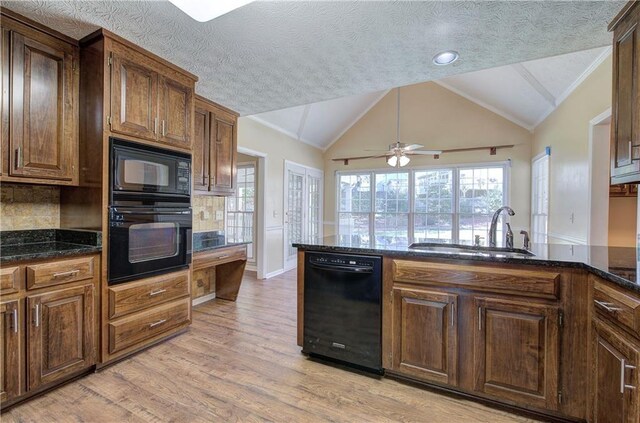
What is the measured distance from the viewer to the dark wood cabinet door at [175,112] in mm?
2505

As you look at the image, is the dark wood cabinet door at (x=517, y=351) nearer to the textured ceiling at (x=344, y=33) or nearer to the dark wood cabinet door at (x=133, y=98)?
the textured ceiling at (x=344, y=33)

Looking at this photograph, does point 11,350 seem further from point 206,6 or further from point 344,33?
point 344,33

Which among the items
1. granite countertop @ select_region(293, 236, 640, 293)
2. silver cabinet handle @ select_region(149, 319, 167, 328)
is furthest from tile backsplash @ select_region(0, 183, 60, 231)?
granite countertop @ select_region(293, 236, 640, 293)

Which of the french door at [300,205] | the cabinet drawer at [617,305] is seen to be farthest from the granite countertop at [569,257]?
the french door at [300,205]

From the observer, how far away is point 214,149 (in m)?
3.49

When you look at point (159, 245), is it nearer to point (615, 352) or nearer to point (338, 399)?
point (338, 399)

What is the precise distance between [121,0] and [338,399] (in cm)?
279

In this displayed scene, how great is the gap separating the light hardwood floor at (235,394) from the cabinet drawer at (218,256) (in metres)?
0.80

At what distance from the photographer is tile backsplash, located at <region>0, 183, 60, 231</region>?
2.15 meters

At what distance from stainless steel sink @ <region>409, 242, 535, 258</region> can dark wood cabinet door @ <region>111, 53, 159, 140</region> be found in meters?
2.28

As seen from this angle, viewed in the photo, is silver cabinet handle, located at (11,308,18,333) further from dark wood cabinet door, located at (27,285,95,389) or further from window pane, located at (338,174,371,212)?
window pane, located at (338,174,371,212)

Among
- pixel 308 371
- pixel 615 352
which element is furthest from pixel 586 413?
pixel 308 371

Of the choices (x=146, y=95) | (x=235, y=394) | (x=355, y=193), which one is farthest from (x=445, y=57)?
(x=355, y=193)

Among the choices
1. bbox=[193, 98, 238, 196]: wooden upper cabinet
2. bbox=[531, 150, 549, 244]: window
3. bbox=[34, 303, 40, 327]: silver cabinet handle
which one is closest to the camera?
bbox=[34, 303, 40, 327]: silver cabinet handle
